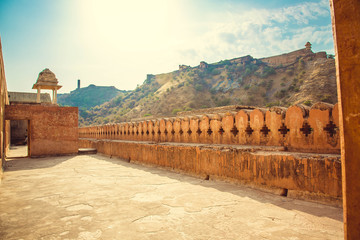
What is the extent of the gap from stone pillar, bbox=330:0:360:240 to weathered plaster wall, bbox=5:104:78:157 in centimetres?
823

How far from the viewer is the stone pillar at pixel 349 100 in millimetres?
812

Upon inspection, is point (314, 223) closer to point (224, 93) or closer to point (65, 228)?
point (65, 228)

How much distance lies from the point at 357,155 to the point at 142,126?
5257 mm

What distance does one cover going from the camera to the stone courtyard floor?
147 centimetres

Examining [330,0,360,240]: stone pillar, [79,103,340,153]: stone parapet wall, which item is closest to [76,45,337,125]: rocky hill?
[79,103,340,153]: stone parapet wall

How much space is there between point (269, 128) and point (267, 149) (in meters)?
0.29

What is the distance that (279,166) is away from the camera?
2346mm

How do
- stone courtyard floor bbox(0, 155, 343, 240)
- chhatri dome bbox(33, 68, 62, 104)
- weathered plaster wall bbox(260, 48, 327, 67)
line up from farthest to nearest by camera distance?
weathered plaster wall bbox(260, 48, 327, 67) < chhatri dome bbox(33, 68, 62, 104) < stone courtyard floor bbox(0, 155, 343, 240)

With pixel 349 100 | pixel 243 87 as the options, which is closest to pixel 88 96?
pixel 243 87

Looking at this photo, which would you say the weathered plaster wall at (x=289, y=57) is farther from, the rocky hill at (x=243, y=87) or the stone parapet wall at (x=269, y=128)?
the stone parapet wall at (x=269, y=128)

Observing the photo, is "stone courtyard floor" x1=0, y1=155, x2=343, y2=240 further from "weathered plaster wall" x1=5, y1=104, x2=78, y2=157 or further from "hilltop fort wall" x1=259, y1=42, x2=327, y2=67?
"hilltop fort wall" x1=259, y1=42, x2=327, y2=67

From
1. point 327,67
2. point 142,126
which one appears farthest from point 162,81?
point 142,126

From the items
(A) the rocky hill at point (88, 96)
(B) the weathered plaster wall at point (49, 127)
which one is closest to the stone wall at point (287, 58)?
(B) the weathered plaster wall at point (49, 127)

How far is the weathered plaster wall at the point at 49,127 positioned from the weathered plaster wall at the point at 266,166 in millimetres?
5064
